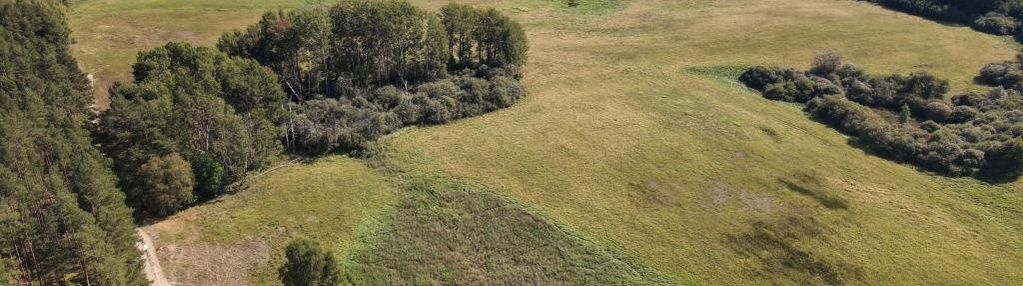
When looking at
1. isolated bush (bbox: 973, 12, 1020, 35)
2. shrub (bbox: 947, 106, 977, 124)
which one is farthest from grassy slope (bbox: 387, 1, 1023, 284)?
isolated bush (bbox: 973, 12, 1020, 35)

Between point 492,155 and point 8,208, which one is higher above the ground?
point 8,208

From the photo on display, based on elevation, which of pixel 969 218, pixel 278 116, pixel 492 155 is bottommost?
pixel 969 218

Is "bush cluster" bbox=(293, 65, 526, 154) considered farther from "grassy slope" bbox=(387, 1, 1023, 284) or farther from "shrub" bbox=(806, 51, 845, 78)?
"shrub" bbox=(806, 51, 845, 78)

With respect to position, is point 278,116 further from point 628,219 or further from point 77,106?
point 628,219

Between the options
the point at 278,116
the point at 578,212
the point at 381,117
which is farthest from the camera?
the point at 381,117

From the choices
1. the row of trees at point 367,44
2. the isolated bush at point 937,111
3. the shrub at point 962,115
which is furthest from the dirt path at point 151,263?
the shrub at point 962,115

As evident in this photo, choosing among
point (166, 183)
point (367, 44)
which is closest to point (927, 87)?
point (367, 44)

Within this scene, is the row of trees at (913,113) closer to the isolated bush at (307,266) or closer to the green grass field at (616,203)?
the green grass field at (616,203)

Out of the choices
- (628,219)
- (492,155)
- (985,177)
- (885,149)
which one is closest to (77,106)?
(492,155)

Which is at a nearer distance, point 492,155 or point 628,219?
point 628,219
